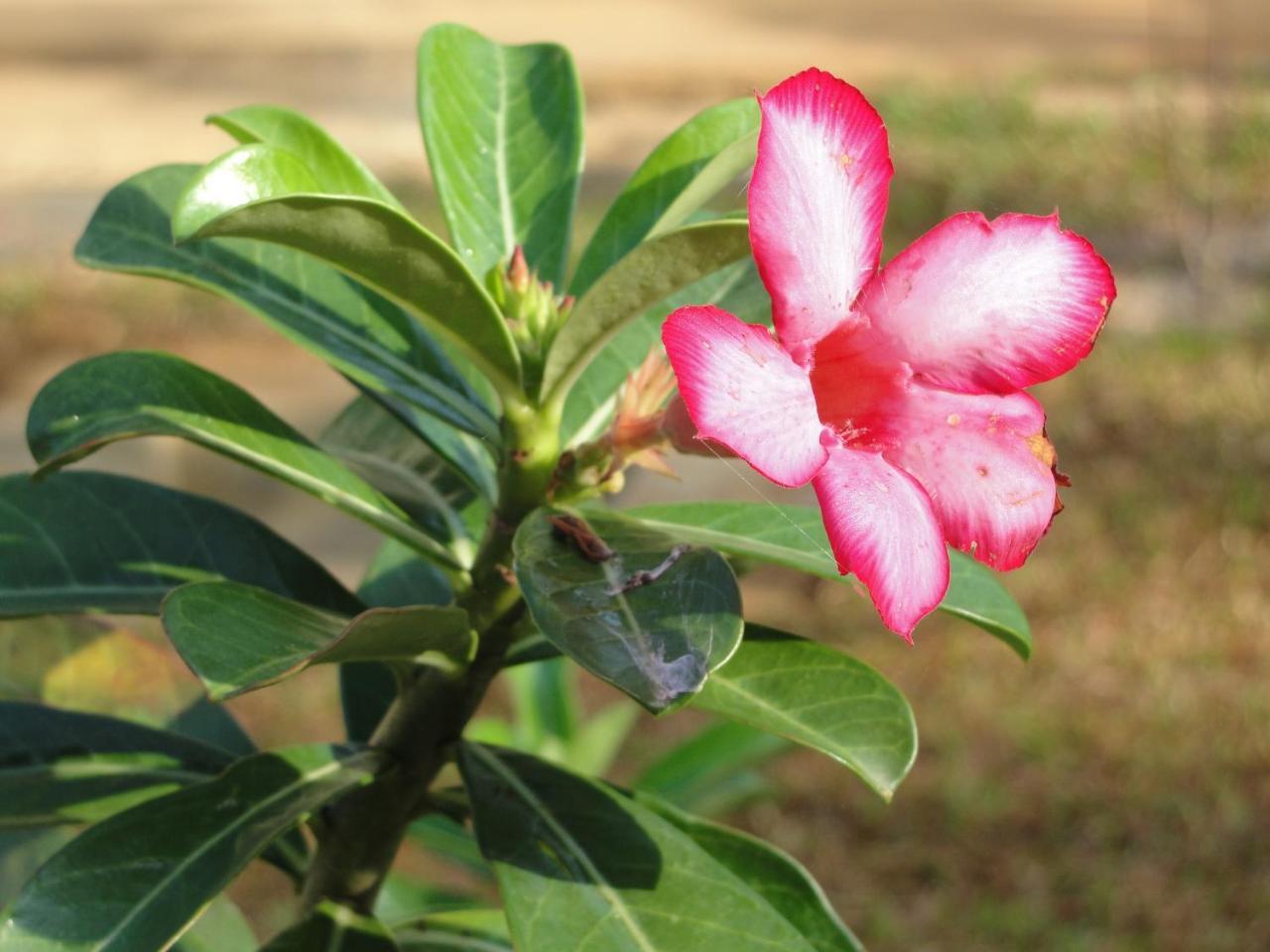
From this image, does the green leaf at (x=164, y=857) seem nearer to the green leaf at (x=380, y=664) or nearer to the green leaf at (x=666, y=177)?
the green leaf at (x=380, y=664)

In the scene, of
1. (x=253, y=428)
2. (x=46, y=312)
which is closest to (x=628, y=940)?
(x=253, y=428)

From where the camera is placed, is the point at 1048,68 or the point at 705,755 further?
the point at 1048,68

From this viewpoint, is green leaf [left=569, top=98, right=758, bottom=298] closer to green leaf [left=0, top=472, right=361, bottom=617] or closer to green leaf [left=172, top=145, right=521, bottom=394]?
green leaf [left=172, top=145, right=521, bottom=394]

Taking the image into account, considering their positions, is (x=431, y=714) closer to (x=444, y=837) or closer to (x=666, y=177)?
(x=666, y=177)

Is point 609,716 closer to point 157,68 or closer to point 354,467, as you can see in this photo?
point 354,467

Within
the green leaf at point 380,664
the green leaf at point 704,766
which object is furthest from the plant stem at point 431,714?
the green leaf at point 704,766

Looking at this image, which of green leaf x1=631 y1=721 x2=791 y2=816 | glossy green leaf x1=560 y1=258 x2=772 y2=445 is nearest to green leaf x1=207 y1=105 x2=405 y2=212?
glossy green leaf x1=560 y1=258 x2=772 y2=445

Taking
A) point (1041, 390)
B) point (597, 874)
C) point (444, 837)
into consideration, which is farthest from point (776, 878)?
point (1041, 390)
